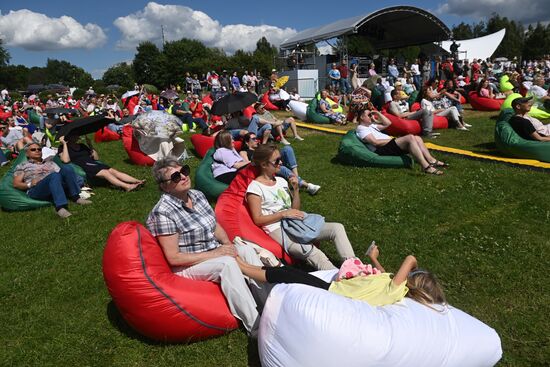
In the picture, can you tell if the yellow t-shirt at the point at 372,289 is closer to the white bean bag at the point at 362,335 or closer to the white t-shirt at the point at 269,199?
the white bean bag at the point at 362,335

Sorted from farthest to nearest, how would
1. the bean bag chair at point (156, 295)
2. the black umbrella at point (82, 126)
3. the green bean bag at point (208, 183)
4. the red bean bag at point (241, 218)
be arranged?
the black umbrella at point (82, 126) < the green bean bag at point (208, 183) < the red bean bag at point (241, 218) < the bean bag chair at point (156, 295)

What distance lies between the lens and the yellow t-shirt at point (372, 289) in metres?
2.76

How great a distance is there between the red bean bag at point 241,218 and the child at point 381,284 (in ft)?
2.68

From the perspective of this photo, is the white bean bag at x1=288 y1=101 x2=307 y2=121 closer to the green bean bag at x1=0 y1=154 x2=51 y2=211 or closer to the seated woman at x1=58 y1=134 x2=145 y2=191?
the seated woman at x1=58 y1=134 x2=145 y2=191

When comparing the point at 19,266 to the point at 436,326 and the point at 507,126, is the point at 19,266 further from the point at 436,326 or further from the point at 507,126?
the point at 507,126

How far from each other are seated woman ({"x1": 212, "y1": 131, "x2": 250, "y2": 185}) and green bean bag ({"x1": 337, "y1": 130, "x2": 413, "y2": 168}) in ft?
7.48

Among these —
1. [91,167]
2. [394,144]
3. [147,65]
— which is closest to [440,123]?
[394,144]

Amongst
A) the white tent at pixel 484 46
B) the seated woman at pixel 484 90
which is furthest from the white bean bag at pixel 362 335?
the white tent at pixel 484 46

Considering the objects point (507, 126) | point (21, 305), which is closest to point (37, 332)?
point (21, 305)

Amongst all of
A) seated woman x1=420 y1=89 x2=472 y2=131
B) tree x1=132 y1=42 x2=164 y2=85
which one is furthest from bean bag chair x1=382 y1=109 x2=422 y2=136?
tree x1=132 y1=42 x2=164 y2=85

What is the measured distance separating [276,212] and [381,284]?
5.29 ft

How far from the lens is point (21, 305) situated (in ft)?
12.9

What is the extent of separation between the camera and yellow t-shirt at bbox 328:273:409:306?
2.76 meters

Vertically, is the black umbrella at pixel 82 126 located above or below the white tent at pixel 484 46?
below
